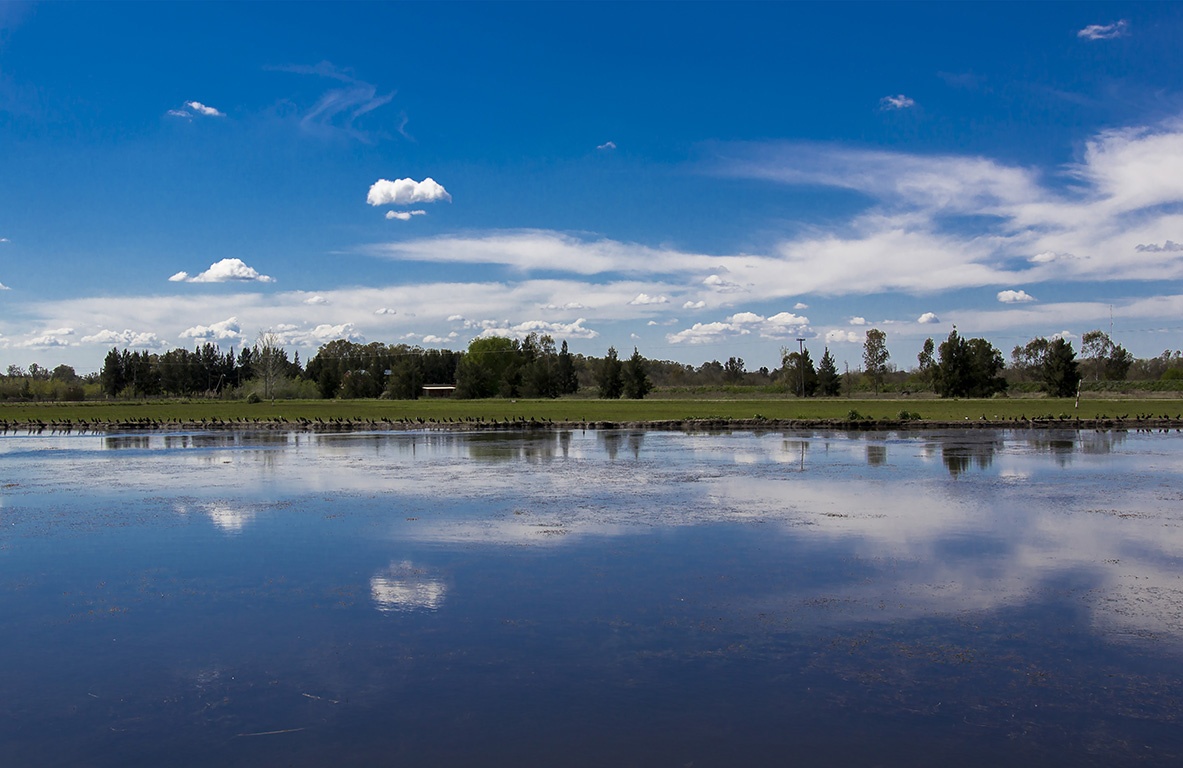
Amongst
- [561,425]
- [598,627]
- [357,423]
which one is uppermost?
[357,423]

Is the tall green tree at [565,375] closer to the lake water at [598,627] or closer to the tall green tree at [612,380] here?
the tall green tree at [612,380]

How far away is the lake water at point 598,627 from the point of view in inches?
248

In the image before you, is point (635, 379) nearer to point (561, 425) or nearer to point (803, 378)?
point (803, 378)

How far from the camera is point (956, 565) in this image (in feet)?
37.5

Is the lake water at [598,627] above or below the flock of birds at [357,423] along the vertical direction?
below

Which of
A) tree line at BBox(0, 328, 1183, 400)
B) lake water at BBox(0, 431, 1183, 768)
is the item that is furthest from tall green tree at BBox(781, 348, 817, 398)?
lake water at BBox(0, 431, 1183, 768)

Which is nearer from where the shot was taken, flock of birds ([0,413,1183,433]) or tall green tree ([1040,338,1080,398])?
flock of birds ([0,413,1183,433])

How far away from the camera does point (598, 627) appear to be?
29.0 feet

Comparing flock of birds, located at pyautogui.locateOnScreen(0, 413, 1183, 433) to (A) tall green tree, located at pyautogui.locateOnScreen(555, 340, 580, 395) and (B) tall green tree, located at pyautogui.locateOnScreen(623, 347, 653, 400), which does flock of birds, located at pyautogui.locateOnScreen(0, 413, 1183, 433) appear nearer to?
(B) tall green tree, located at pyautogui.locateOnScreen(623, 347, 653, 400)

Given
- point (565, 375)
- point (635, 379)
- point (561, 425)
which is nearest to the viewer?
point (561, 425)

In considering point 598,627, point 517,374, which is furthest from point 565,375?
point 598,627

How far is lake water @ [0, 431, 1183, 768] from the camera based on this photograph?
6297mm

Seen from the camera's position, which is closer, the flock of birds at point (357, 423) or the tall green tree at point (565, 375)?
the flock of birds at point (357, 423)

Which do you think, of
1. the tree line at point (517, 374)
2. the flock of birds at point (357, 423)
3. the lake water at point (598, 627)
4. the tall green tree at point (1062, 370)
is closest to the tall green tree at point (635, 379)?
the tree line at point (517, 374)
